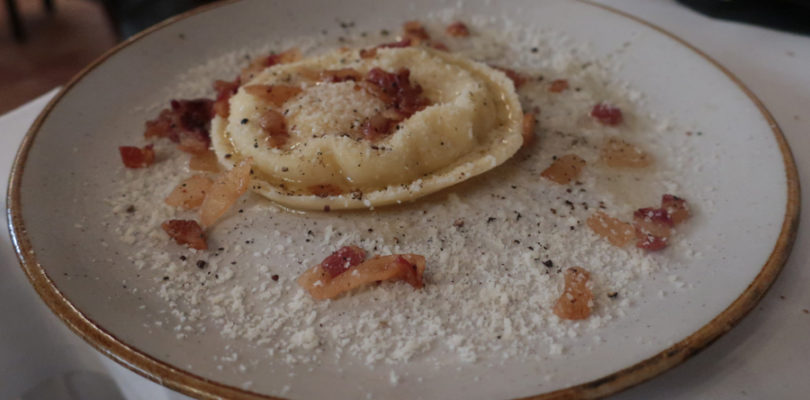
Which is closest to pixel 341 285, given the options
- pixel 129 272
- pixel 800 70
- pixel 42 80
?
pixel 129 272

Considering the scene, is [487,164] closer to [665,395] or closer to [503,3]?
[665,395]

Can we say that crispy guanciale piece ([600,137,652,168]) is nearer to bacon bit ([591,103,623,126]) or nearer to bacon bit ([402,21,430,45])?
bacon bit ([591,103,623,126])

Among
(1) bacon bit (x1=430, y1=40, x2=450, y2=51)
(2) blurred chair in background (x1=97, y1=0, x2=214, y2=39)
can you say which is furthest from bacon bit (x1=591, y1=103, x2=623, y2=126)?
(2) blurred chair in background (x1=97, y1=0, x2=214, y2=39)

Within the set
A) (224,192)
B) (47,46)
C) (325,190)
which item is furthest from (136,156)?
(47,46)

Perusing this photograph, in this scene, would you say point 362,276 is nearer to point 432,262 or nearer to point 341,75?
point 432,262

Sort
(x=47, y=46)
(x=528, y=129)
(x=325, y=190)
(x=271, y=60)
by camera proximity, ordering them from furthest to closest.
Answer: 1. (x=47, y=46)
2. (x=271, y=60)
3. (x=528, y=129)
4. (x=325, y=190)

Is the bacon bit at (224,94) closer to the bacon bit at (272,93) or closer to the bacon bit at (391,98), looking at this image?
the bacon bit at (272,93)

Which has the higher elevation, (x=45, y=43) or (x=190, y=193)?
(x=190, y=193)
